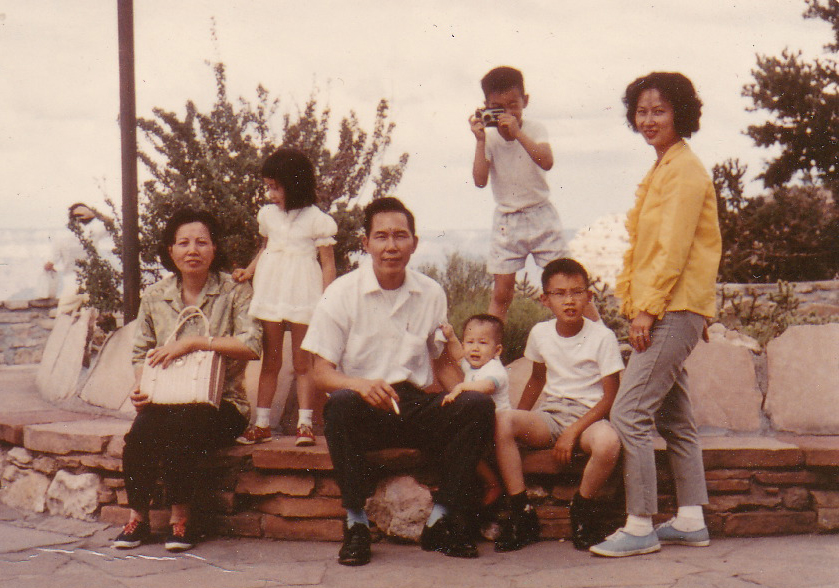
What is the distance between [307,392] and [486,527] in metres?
1.04

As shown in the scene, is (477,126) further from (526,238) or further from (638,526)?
(638,526)

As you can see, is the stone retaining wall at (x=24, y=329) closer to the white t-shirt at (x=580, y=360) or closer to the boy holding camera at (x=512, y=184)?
the boy holding camera at (x=512, y=184)

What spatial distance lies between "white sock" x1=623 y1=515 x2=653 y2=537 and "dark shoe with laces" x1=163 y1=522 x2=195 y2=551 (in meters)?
1.69

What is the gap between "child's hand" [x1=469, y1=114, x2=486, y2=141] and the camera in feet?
13.6

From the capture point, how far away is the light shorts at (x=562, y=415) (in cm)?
348

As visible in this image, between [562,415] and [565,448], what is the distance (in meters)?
0.20

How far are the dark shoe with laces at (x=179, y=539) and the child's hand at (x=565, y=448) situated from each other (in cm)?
149

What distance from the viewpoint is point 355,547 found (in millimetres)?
3137

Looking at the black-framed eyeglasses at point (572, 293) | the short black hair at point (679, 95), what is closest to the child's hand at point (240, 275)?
the black-framed eyeglasses at point (572, 293)

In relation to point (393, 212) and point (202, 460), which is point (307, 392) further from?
point (393, 212)

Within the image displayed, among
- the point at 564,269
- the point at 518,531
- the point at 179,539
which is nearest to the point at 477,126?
the point at 564,269

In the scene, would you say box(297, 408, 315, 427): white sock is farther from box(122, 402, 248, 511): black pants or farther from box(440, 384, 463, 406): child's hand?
box(440, 384, 463, 406): child's hand

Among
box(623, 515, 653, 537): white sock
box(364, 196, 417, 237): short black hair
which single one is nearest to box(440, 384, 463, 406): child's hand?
box(364, 196, 417, 237): short black hair

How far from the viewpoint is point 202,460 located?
3.57 metres
